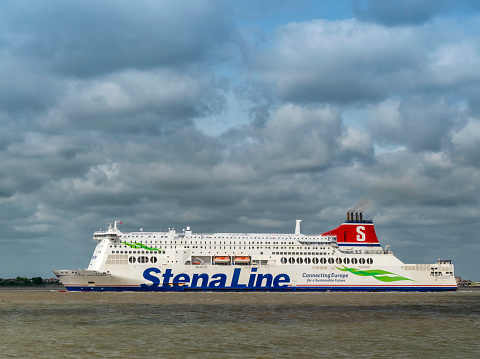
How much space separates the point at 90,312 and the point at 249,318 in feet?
34.0

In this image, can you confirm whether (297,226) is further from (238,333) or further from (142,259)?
(238,333)

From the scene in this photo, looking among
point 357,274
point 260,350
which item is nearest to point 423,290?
point 357,274

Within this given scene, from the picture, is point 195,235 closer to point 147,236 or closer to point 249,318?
point 147,236

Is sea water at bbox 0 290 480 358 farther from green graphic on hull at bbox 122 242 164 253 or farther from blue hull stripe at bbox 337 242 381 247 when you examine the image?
blue hull stripe at bbox 337 242 381 247

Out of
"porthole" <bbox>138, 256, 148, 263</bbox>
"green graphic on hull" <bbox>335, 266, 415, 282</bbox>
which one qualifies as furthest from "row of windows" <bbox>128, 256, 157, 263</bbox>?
"green graphic on hull" <bbox>335, 266, 415, 282</bbox>

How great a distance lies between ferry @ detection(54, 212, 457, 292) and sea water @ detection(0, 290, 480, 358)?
20.3 m

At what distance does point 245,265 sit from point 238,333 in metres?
34.9

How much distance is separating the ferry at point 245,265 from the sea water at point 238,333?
66.7 feet

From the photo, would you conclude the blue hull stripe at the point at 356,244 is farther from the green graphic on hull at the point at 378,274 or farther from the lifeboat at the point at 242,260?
the lifeboat at the point at 242,260

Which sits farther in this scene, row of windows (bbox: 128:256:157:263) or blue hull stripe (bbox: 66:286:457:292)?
row of windows (bbox: 128:256:157:263)

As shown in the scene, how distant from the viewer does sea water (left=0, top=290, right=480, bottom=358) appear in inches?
770

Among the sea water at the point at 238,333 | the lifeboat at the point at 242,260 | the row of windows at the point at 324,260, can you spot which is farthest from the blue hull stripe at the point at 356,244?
the sea water at the point at 238,333

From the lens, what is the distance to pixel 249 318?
3122cm

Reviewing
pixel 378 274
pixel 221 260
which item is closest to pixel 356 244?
pixel 378 274
